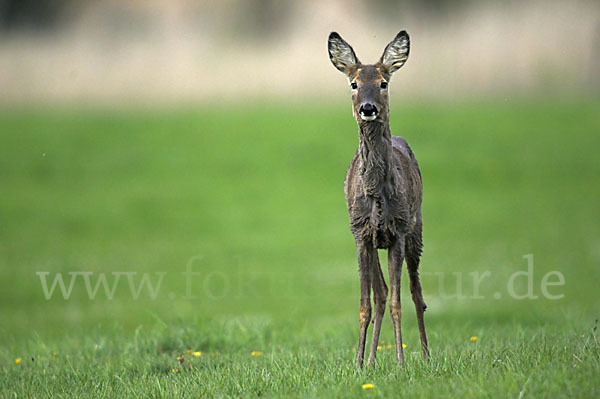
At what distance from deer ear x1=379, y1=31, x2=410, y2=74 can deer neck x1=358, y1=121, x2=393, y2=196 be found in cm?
48

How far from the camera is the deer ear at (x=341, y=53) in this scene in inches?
240

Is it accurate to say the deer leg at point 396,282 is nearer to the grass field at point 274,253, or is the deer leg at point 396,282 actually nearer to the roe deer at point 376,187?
the roe deer at point 376,187

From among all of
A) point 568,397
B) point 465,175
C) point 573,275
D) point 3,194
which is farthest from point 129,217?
point 568,397

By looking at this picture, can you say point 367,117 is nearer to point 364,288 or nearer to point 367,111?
point 367,111

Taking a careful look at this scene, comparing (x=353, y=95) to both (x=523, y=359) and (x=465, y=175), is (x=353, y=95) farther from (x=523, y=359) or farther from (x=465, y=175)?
(x=465, y=175)

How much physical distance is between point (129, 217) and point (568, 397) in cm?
1865

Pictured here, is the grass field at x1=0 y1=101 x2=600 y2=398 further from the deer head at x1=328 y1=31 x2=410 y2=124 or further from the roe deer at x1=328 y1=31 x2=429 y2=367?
the deer head at x1=328 y1=31 x2=410 y2=124

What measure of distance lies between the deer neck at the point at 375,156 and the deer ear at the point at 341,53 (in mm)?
508

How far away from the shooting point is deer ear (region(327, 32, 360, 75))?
610cm

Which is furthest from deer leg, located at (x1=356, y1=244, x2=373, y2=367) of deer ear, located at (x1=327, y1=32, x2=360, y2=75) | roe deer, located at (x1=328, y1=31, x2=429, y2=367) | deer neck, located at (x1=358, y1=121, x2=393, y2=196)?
deer ear, located at (x1=327, y1=32, x2=360, y2=75)

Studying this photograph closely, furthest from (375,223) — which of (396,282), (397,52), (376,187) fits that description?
(397,52)

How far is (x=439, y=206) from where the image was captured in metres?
22.2

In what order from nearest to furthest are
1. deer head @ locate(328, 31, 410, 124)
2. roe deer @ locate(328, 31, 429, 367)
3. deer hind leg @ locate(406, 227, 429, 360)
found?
deer head @ locate(328, 31, 410, 124), roe deer @ locate(328, 31, 429, 367), deer hind leg @ locate(406, 227, 429, 360)

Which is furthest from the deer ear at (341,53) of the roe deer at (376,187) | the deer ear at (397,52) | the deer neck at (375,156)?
the deer neck at (375,156)
